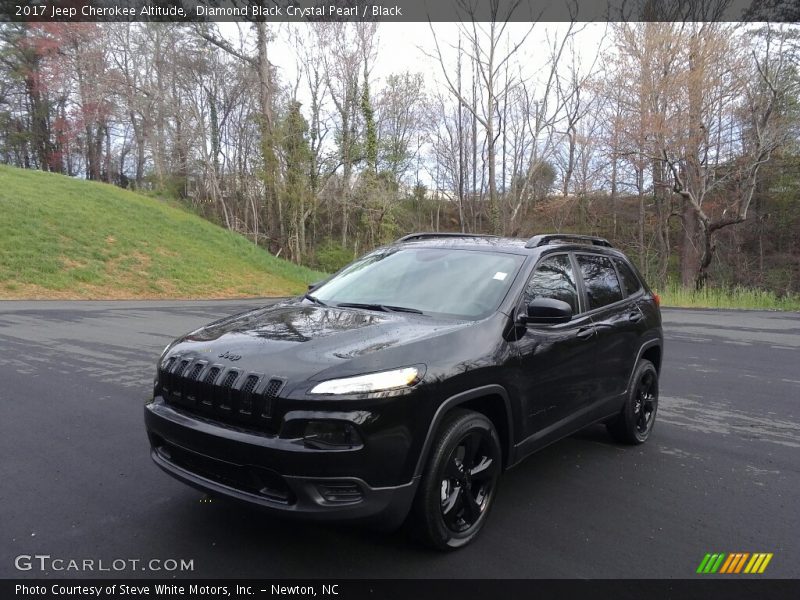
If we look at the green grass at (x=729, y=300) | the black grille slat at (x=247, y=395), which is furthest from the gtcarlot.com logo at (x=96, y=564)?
the green grass at (x=729, y=300)

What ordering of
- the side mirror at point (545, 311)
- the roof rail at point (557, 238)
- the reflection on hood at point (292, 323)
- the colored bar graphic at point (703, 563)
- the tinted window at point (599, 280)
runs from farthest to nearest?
the tinted window at point (599, 280) → the roof rail at point (557, 238) → the side mirror at point (545, 311) → the reflection on hood at point (292, 323) → the colored bar graphic at point (703, 563)

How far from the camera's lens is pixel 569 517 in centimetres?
344

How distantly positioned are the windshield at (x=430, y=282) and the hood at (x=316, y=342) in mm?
242

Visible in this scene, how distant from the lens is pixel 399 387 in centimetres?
271

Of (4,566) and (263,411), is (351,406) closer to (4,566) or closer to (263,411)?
(263,411)

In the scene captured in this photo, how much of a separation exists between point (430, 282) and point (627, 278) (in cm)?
222

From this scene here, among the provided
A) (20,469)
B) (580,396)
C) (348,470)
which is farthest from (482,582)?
(20,469)

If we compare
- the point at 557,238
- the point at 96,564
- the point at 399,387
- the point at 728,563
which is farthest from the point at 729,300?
the point at 96,564

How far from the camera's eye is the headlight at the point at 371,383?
262cm

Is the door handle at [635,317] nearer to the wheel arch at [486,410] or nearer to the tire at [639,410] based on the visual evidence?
the tire at [639,410]

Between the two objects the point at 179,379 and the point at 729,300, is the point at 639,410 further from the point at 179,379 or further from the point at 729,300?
the point at 729,300

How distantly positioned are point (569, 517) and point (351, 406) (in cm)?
175

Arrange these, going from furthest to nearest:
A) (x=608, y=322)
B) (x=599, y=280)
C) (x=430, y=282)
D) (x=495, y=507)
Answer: (x=599, y=280)
(x=608, y=322)
(x=430, y=282)
(x=495, y=507)

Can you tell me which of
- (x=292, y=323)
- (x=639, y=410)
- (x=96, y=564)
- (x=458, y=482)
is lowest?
(x=96, y=564)
